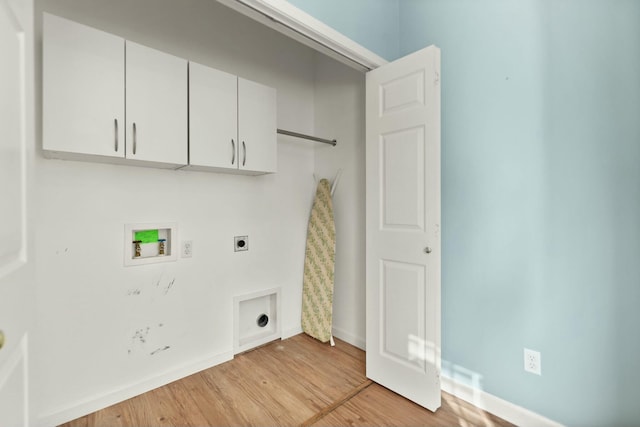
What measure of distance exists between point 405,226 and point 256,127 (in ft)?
4.13

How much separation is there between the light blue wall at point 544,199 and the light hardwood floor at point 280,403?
0.45 meters

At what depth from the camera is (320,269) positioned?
270 centimetres

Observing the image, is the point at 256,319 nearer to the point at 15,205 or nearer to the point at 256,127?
the point at 256,127

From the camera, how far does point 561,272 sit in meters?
1.51

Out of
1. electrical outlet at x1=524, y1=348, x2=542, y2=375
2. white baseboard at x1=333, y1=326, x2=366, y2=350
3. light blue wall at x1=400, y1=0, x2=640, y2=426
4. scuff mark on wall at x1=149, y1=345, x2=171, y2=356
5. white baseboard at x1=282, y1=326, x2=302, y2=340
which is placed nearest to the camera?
light blue wall at x1=400, y1=0, x2=640, y2=426

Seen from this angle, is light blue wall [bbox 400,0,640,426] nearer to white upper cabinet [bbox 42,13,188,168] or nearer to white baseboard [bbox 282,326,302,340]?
white baseboard [bbox 282,326,302,340]

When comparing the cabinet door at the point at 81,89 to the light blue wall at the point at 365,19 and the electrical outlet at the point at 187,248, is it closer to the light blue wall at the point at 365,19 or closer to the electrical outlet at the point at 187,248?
the electrical outlet at the point at 187,248

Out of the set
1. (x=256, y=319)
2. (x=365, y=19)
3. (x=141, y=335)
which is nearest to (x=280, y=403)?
(x=256, y=319)

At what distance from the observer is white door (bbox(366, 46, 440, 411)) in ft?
5.63

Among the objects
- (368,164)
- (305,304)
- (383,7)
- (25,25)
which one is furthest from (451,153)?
(25,25)

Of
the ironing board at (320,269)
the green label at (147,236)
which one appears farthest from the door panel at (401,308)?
the green label at (147,236)

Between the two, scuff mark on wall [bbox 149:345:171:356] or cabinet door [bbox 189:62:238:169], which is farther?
scuff mark on wall [bbox 149:345:171:356]

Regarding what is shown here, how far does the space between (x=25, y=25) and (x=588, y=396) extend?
2.68 m

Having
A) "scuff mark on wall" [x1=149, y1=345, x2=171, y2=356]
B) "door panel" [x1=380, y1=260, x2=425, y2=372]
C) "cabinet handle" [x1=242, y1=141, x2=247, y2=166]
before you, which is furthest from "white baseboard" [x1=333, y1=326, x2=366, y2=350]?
"cabinet handle" [x1=242, y1=141, x2=247, y2=166]
